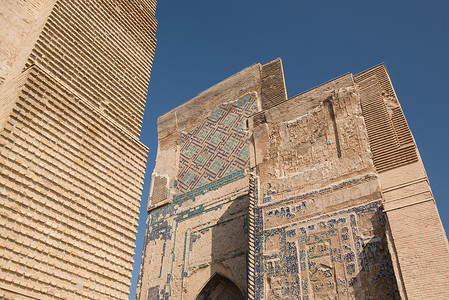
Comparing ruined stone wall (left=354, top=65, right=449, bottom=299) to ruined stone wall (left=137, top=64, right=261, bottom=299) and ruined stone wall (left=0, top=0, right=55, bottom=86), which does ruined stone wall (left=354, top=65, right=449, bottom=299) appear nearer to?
ruined stone wall (left=137, top=64, right=261, bottom=299)

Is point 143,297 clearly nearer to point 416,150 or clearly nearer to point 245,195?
point 245,195

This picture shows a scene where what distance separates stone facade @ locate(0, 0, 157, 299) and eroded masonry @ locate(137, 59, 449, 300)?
2.52 meters

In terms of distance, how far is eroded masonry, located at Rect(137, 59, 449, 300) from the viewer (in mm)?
4797

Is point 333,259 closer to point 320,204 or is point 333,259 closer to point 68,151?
point 320,204

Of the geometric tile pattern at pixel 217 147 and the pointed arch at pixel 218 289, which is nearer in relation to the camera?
the pointed arch at pixel 218 289

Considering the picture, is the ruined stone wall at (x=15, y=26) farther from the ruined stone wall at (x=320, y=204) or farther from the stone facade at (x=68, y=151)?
the ruined stone wall at (x=320, y=204)

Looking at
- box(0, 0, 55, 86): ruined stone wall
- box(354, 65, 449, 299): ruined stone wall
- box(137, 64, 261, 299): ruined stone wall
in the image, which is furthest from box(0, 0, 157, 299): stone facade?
box(137, 64, 261, 299): ruined stone wall

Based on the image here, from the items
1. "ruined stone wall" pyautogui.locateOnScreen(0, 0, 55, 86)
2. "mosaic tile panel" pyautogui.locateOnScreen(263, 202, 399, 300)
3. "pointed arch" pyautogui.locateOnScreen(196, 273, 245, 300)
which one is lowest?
"mosaic tile panel" pyautogui.locateOnScreen(263, 202, 399, 300)

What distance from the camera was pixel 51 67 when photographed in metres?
3.71

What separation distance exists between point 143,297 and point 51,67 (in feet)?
19.4

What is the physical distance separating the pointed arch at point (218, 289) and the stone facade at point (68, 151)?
13.0 feet

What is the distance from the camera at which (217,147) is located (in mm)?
9266

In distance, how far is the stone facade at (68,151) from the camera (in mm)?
2930

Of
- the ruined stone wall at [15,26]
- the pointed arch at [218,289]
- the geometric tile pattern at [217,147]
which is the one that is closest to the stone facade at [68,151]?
the ruined stone wall at [15,26]
